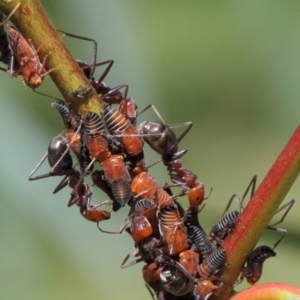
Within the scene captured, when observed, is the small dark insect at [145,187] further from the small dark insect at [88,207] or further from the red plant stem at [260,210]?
the small dark insect at [88,207]

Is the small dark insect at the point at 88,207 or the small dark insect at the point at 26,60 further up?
the small dark insect at the point at 26,60

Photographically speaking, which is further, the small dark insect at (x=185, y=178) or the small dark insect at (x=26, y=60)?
the small dark insect at (x=185, y=178)

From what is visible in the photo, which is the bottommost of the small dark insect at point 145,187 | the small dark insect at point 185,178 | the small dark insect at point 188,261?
the small dark insect at point 188,261

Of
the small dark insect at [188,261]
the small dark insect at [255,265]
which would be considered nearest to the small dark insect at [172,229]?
the small dark insect at [188,261]

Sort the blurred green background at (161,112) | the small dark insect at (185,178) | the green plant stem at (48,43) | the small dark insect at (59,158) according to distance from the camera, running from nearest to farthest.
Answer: the green plant stem at (48,43) < the small dark insect at (59,158) < the small dark insect at (185,178) < the blurred green background at (161,112)

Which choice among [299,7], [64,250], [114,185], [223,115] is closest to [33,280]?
[64,250]

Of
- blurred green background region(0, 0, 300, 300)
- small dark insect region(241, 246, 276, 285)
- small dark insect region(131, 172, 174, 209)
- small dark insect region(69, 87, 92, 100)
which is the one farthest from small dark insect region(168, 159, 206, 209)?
blurred green background region(0, 0, 300, 300)

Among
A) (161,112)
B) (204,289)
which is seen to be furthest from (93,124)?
(161,112)
